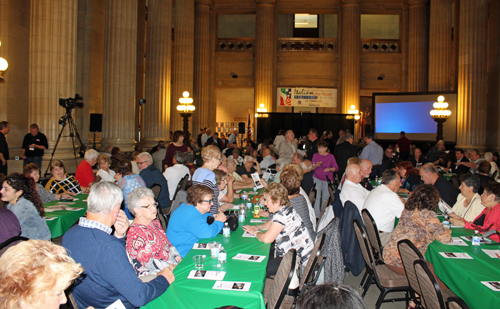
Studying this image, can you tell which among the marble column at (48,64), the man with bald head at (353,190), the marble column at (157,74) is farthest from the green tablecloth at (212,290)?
the marble column at (157,74)

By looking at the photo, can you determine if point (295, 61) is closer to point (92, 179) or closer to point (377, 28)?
point (377, 28)

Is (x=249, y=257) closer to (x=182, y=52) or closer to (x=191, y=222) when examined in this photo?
(x=191, y=222)

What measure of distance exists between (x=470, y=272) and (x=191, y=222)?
7.80 ft

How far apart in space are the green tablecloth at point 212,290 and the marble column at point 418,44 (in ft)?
63.7

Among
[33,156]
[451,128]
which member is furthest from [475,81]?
[33,156]

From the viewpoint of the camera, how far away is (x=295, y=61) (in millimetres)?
21875

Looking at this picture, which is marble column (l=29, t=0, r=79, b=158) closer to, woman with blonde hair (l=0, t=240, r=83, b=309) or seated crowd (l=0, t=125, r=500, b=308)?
seated crowd (l=0, t=125, r=500, b=308)

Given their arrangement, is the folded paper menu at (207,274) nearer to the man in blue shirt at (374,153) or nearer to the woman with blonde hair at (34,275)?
the woman with blonde hair at (34,275)

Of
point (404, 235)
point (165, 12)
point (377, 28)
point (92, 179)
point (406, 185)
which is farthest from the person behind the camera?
point (377, 28)

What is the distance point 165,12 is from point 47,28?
274 inches

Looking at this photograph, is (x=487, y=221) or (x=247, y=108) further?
(x=247, y=108)

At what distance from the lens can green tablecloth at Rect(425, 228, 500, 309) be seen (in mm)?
2709

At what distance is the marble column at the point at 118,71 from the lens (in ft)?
34.3

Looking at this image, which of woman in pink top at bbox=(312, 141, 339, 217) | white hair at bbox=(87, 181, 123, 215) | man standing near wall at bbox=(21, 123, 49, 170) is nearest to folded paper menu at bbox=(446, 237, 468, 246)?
white hair at bbox=(87, 181, 123, 215)
